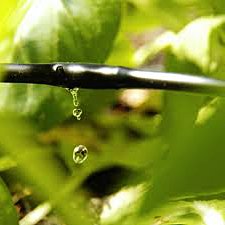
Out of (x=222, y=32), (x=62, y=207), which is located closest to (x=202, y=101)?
(x=222, y=32)

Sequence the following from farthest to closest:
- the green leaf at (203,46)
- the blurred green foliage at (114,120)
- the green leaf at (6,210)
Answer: the green leaf at (203,46) → the green leaf at (6,210) → the blurred green foliage at (114,120)

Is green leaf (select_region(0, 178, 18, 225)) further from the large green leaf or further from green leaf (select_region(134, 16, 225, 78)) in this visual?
green leaf (select_region(134, 16, 225, 78))

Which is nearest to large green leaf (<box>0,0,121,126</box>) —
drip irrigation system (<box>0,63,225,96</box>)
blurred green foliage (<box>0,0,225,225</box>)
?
blurred green foliage (<box>0,0,225,225</box>)

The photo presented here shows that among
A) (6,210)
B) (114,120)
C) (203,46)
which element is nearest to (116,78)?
(6,210)

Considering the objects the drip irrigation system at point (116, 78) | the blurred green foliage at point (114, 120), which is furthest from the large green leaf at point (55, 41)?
the drip irrigation system at point (116, 78)

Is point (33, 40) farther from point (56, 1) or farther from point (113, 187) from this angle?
point (113, 187)

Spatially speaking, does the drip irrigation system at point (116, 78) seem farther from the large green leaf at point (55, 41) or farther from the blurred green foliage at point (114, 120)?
the large green leaf at point (55, 41)
